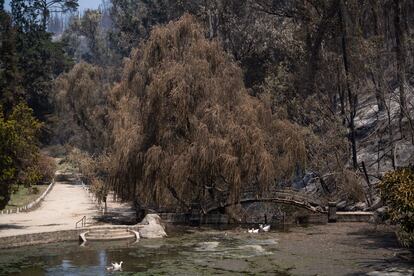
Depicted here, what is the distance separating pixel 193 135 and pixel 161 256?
8.55 m

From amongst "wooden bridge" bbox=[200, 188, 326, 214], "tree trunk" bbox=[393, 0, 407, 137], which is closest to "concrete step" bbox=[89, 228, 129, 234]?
"wooden bridge" bbox=[200, 188, 326, 214]

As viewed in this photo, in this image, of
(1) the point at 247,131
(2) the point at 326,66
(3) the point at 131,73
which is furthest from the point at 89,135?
(1) the point at 247,131

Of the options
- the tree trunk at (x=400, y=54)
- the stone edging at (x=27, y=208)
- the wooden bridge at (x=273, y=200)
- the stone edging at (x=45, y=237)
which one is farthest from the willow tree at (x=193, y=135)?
the stone edging at (x=27, y=208)

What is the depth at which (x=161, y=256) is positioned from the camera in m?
23.3

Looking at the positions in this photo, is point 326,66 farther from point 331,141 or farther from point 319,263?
point 319,263

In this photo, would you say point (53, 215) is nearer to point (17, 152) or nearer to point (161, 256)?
point (17, 152)

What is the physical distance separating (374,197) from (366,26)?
479 inches

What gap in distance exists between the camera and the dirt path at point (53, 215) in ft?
96.3

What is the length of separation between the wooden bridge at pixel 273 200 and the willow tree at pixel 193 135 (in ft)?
1.19

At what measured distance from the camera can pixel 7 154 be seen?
28688 mm

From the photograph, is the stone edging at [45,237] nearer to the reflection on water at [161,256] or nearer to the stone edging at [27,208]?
the reflection on water at [161,256]

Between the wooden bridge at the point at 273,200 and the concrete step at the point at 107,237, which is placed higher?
the wooden bridge at the point at 273,200

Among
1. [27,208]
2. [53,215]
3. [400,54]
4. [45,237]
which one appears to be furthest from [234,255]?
[27,208]

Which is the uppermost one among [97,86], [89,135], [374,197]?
[97,86]
